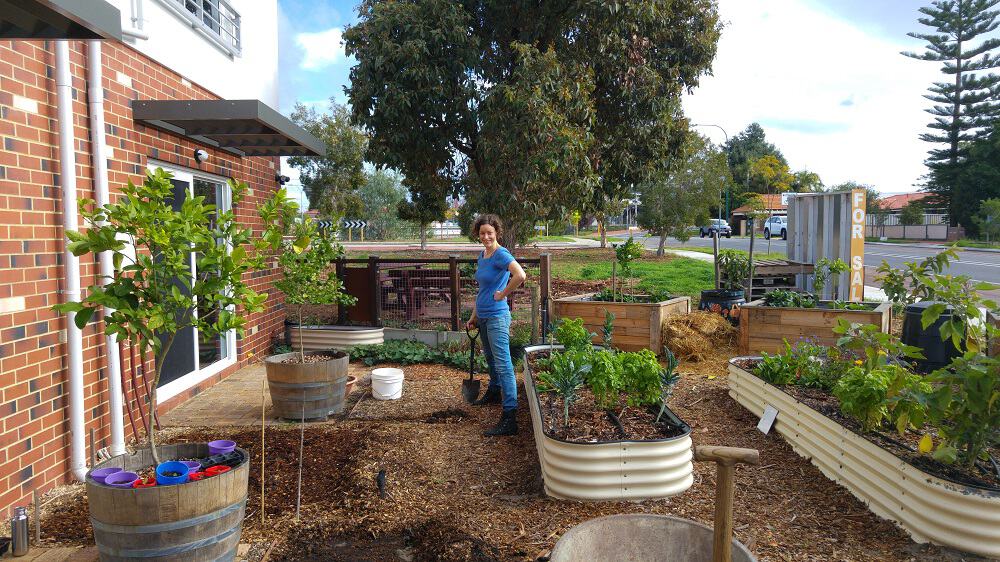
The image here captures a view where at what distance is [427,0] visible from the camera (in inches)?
396

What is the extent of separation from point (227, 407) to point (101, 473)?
310cm

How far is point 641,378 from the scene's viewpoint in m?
4.30

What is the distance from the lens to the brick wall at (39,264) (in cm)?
361

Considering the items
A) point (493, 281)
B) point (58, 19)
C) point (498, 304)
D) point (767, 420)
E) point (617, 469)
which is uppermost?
point (58, 19)

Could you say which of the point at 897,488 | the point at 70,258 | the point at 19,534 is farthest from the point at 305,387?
the point at 897,488

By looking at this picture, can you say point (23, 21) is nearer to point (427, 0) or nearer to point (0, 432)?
point (0, 432)

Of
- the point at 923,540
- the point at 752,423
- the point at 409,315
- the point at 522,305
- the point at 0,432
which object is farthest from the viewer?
the point at 522,305

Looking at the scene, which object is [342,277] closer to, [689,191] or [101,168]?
[101,168]

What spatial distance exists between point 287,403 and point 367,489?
5.70ft

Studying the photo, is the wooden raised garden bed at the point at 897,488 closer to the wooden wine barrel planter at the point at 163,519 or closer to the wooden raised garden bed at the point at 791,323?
the wooden raised garden bed at the point at 791,323

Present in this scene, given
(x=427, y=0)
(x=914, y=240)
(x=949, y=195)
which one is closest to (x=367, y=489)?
(x=427, y=0)

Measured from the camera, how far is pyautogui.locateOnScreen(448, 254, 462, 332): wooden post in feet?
27.2

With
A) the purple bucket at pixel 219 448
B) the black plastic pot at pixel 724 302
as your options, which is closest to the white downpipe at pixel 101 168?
the purple bucket at pixel 219 448

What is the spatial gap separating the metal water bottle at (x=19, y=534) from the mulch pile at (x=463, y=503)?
23 cm
